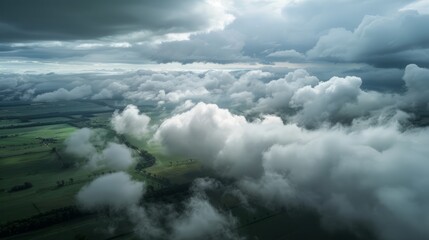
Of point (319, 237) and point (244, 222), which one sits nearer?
point (319, 237)

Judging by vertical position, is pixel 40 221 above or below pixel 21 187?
above

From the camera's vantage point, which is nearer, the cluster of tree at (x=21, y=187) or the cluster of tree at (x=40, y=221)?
the cluster of tree at (x=40, y=221)

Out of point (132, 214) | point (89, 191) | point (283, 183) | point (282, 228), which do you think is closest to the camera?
point (282, 228)

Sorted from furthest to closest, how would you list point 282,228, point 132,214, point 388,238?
point 132,214 → point 282,228 → point 388,238

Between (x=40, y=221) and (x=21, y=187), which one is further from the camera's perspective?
(x=21, y=187)

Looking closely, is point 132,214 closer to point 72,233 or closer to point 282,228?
point 72,233

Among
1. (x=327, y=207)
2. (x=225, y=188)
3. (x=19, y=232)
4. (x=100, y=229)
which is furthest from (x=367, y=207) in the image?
(x=19, y=232)

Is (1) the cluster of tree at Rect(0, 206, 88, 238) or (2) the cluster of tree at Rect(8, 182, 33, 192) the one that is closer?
(1) the cluster of tree at Rect(0, 206, 88, 238)
